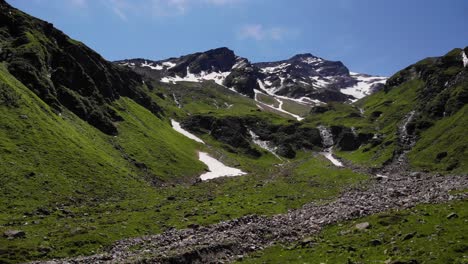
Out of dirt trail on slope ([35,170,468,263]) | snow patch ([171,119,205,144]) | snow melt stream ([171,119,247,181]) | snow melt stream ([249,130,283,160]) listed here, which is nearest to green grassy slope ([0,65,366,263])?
dirt trail on slope ([35,170,468,263])

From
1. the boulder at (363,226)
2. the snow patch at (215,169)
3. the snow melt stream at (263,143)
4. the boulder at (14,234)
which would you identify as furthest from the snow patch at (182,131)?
the boulder at (363,226)

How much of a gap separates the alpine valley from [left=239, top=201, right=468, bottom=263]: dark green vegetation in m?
0.17

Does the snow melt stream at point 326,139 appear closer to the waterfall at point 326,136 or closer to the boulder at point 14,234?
the waterfall at point 326,136

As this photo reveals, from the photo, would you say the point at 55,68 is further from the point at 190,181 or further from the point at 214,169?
the point at 214,169

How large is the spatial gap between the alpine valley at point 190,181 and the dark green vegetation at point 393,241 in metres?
0.17

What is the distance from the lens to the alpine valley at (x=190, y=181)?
3928cm

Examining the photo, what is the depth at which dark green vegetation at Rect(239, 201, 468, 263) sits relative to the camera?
29766 millimetres

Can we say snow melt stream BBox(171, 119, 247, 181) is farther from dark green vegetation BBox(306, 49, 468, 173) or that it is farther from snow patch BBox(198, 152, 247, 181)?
dark green vegetation BBox(306, 49, 468, 173)

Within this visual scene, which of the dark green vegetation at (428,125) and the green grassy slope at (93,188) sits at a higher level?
the dark green vegetation at (428,125)

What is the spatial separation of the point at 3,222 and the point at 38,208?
7013mm

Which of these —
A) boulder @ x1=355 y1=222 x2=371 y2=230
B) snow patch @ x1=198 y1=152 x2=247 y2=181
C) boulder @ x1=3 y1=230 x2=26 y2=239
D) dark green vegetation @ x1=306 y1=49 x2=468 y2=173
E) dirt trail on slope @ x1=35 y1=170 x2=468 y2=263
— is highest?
dark green vegetation @ x1=306 y1=49 x2=468 y2=173

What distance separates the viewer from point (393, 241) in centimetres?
3384

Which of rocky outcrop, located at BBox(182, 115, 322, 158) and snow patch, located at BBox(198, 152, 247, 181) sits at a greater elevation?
rocky outcrop, located at BBox(182, 115, 322, 158)

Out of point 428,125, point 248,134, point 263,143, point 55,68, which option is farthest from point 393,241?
point 248,134
